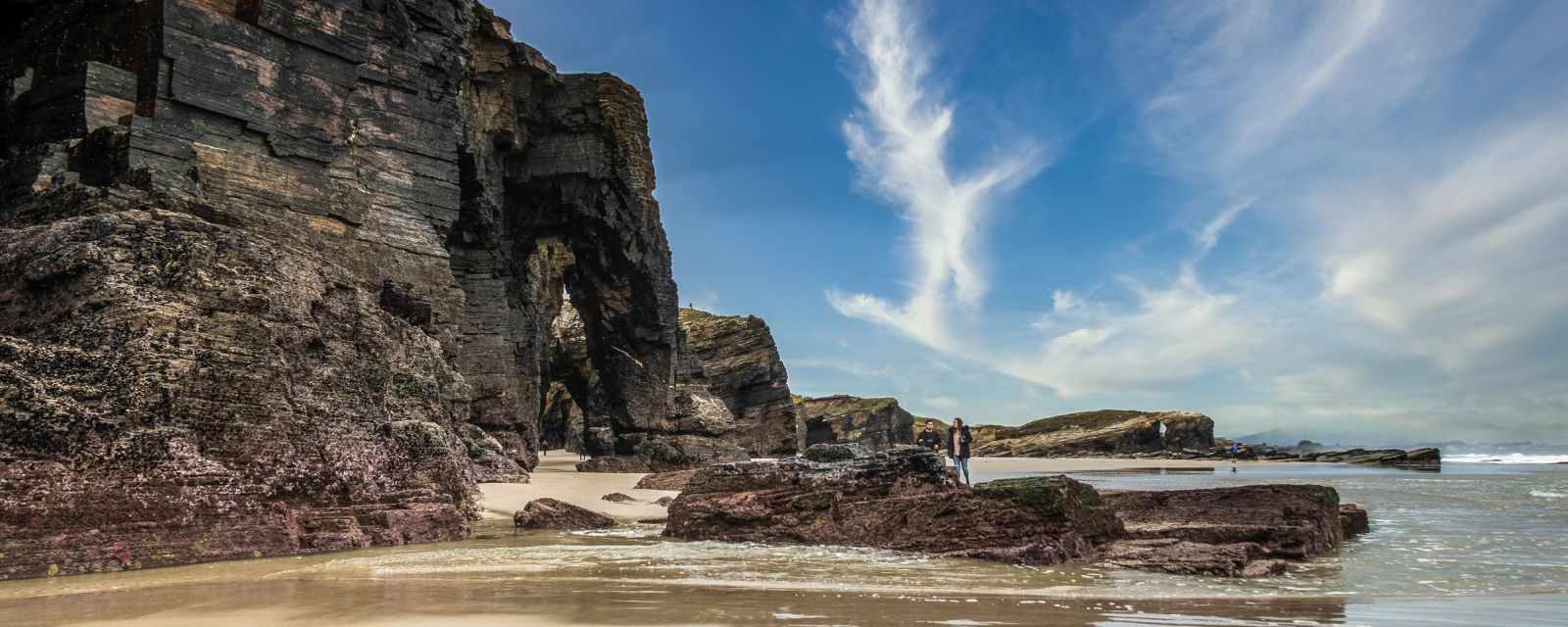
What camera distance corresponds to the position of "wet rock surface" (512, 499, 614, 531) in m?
11.7

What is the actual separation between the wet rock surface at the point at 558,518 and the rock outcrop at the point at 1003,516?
1.36 meters

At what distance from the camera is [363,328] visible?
10664 mm

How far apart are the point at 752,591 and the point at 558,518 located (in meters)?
5.87

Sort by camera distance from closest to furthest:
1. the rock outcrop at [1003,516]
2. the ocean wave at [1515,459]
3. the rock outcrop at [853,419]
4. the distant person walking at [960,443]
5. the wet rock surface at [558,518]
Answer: the rock outcrop at [1003,516], the wet rock surface at [558,518], the distant person walking at [960,443], the ocean wave at [1515,459], the rock outcrop at [853,419]

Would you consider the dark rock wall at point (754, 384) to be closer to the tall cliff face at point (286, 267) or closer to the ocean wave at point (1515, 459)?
the tall cliff face at point (286, 267)

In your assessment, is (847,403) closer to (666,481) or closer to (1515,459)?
(1515,459)

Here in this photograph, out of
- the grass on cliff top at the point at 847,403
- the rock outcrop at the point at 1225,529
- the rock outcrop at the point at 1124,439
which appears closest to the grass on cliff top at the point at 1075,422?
the rock outcrop at the point at 1124,439

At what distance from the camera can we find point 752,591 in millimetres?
6621

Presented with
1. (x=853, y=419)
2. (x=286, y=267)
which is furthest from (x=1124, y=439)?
(x=286, y=267)

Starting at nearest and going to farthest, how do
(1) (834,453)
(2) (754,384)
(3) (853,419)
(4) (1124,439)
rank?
(1) (834,453), (2) (754,384), (4) (1124,439), (3) (853,419)

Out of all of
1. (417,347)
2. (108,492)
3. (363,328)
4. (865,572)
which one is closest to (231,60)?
(417,347)

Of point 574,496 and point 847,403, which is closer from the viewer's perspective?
point 574,496

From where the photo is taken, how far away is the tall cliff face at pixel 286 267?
24.4 ft

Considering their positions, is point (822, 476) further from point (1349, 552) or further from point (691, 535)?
point (1349, 552)
